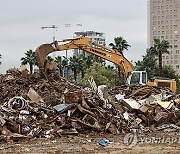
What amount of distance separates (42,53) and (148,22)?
4408 inches

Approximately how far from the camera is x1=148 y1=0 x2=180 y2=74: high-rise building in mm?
121188

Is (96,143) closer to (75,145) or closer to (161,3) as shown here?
(75,145)

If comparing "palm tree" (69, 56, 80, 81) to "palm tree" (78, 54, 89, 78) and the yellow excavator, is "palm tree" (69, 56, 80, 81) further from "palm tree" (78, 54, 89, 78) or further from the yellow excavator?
the yellow excavator

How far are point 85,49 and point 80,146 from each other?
9740 mm

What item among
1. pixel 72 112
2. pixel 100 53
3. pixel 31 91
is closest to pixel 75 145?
pixel 72 112

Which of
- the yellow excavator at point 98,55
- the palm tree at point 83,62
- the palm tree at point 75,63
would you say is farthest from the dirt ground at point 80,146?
the palm tree at point 75,63

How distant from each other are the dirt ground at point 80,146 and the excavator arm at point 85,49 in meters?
5.88

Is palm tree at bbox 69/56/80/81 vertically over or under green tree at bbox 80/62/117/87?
over

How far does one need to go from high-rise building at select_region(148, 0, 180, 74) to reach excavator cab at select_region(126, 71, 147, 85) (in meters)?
97.8

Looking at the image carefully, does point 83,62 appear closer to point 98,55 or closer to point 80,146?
point 98,55

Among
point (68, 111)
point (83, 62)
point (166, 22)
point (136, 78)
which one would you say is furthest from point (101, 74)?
point (166, 22)

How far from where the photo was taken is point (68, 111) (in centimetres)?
1432

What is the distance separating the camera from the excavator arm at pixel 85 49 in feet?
60.2

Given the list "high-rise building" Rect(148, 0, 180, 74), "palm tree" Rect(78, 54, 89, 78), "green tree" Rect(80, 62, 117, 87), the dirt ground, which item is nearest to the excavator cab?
the dirt ground
